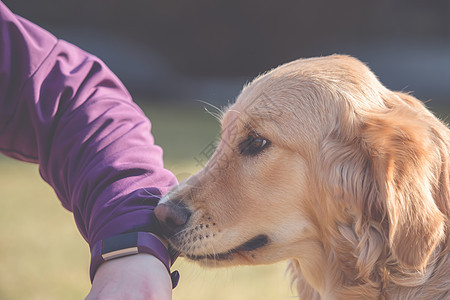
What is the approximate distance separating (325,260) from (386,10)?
10588mm

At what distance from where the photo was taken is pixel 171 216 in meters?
1.83

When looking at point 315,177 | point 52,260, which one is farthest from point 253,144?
point 52,260

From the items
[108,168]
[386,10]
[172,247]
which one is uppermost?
[108,168]

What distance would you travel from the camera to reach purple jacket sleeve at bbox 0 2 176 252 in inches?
58.2

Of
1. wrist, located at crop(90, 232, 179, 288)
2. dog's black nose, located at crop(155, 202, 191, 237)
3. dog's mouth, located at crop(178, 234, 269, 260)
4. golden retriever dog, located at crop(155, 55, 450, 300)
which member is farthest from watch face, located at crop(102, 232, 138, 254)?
dog's mouth, located at crop(178, 234, 269, 260)

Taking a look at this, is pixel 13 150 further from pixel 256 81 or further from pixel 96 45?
pixel 96 45

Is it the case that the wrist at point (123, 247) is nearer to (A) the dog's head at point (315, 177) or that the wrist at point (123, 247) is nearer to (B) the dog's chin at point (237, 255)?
(A) the dog's head at point (315, 177)

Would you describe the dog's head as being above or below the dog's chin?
above

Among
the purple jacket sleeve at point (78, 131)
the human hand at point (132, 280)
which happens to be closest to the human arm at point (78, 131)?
the purple jacket sleeve at point (78, 131)

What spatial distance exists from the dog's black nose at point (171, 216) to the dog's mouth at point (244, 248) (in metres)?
0.16

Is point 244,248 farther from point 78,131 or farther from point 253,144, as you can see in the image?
point 78,131

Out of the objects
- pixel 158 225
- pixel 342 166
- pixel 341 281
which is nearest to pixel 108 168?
pixel 158 225

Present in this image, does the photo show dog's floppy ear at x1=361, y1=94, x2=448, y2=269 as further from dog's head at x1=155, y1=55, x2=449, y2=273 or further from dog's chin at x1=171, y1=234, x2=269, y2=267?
dog's chin at x1=171, y1=234, x2=269, y2=267

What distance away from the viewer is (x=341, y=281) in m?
2.10
